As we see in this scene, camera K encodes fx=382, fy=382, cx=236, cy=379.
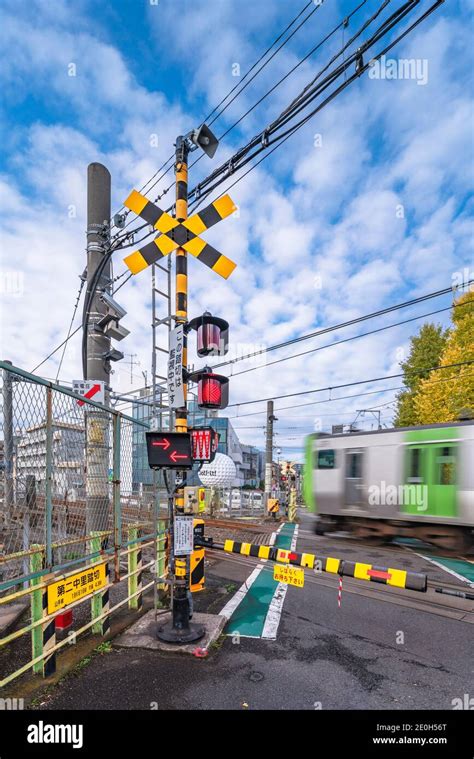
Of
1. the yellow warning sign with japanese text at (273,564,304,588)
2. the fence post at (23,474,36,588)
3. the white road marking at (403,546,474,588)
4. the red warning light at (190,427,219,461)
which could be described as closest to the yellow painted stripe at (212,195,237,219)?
the red warning light at (190,427,219,461)

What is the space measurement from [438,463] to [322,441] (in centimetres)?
385

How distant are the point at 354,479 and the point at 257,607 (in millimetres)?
6871

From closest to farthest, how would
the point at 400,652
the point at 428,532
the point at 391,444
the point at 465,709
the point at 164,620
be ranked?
1. the point at 465,709
2. the point at 400,652
3. the point at 164,620
4. the point at 428,532
5. the point at 391,444

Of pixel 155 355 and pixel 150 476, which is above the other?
pixel 155 355

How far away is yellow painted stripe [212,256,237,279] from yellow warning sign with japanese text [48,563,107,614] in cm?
381

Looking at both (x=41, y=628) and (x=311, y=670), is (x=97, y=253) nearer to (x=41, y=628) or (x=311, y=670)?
(x=41, y=628)

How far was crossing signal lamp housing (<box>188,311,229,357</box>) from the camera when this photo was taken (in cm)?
468

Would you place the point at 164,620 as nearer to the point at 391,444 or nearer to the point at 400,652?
the point at 400,652

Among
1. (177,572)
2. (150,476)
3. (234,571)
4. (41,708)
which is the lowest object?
(234,571)

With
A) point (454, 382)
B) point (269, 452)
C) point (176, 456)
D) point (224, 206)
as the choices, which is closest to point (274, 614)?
point (176, 456)
